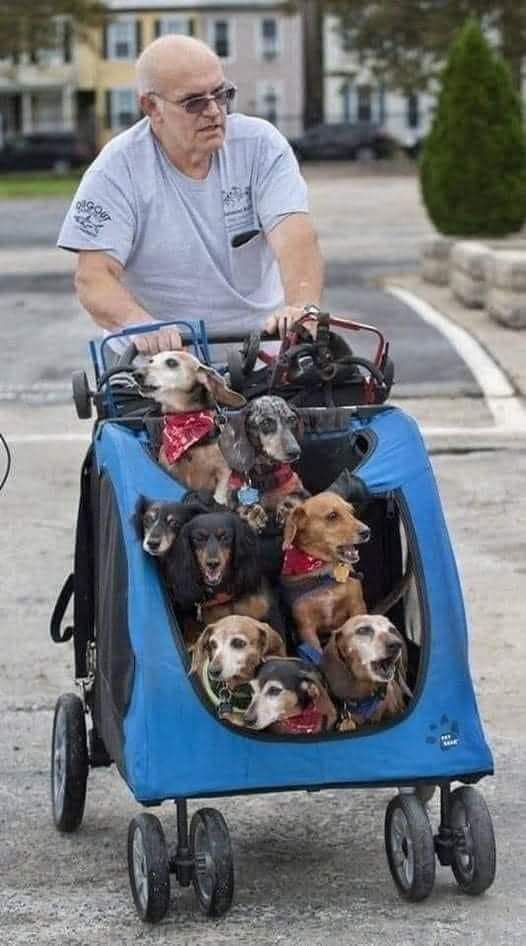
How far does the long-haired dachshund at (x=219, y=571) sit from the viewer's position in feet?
14.3

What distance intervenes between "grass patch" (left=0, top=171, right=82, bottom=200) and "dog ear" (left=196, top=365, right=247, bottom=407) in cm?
4126

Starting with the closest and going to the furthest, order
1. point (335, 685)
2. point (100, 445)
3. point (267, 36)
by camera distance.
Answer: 1. point (335, 685)
2. point (100, 445)
3. point (267, 36)

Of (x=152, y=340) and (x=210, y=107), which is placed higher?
(x=210, y=107)

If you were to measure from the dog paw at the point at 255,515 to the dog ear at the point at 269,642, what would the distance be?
0.22 meters

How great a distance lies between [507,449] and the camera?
35.4 feet

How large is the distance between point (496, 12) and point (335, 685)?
183ft

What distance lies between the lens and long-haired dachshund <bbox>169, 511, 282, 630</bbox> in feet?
14.3

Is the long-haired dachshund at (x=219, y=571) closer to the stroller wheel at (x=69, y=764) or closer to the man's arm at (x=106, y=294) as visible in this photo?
the stroller wheel at (x=69, y=764)

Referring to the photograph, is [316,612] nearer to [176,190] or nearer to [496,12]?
[176,190]

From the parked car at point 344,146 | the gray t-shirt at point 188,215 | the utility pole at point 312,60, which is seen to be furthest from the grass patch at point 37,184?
the gray t-shirt at point 188,215

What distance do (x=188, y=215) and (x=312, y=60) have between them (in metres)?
66.0

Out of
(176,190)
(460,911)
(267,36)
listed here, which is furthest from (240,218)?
(267,36)

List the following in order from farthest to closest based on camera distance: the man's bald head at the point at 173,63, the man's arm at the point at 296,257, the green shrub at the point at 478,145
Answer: the green shrub at the point at 478,145
the man's arm at the point at 296,257
the man's bald head at the point at 173,63

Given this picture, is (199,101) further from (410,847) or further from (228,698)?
(410,847)
